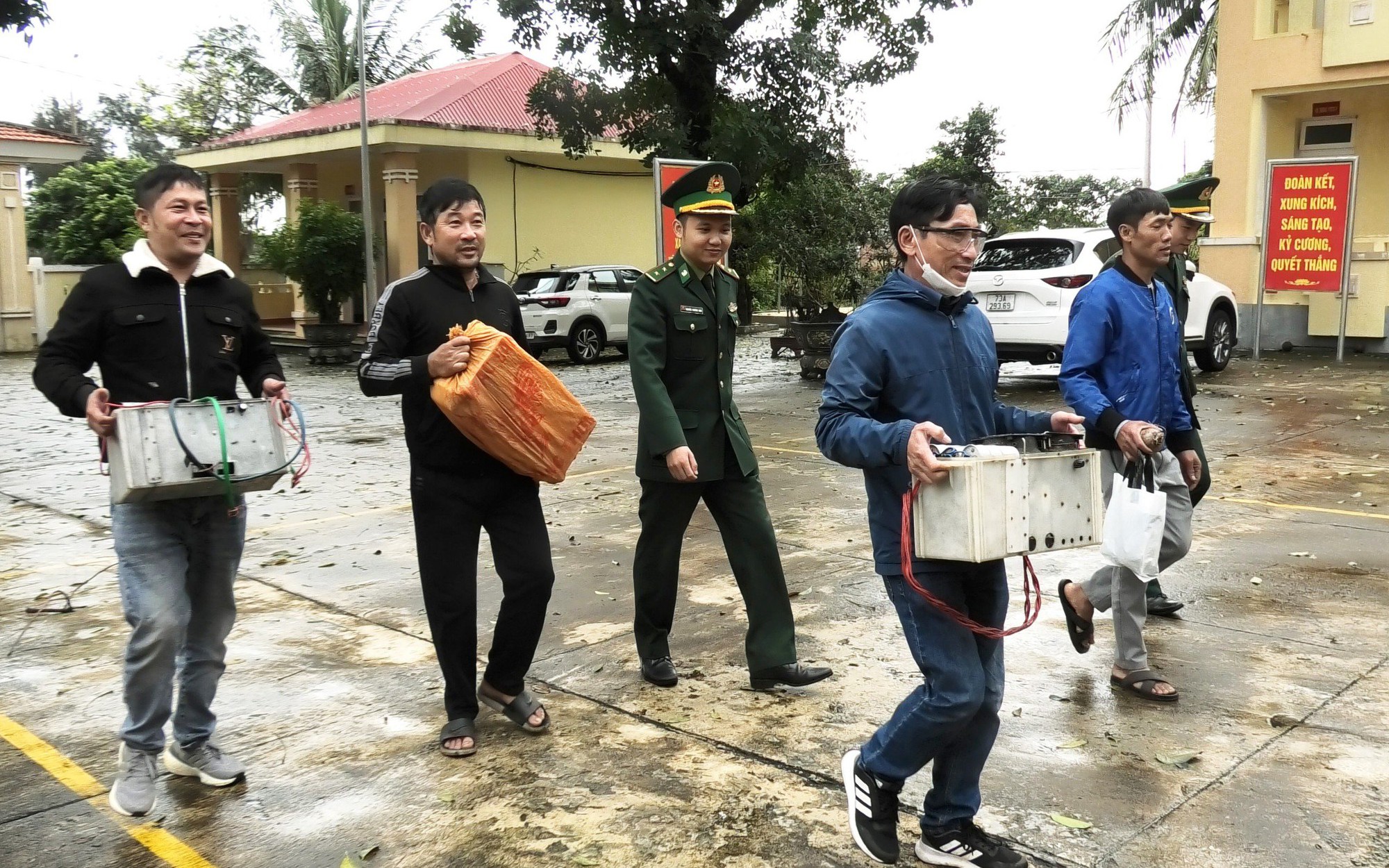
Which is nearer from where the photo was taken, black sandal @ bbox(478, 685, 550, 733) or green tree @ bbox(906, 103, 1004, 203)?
black sandal @ bbox(478, 685, 550, 733)

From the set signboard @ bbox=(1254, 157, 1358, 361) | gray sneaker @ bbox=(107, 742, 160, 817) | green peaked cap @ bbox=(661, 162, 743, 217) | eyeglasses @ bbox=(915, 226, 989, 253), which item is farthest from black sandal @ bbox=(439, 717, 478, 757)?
signboard @ bbox=(1254, 157, 1358, 361)

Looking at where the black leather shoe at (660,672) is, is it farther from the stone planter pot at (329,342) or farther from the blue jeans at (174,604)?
the stone planter pot at (329,342)

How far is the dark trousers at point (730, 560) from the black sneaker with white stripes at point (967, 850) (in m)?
1.39

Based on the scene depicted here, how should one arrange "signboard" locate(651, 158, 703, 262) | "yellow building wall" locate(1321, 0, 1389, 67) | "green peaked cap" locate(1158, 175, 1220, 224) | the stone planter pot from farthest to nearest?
the stone planter pot < "yellow building wall" locate(1321, 0, 1389, 67) < "signboard" locate(651, 158, 703, 262) < "green peaked cap" locate(1158, 175, 1220, 224)

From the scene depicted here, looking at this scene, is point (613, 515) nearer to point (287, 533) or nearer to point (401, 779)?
point (287, 533)

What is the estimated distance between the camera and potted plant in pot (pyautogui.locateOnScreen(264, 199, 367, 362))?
21516 millimetres

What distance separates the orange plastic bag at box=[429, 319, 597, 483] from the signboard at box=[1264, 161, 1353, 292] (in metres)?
14.1

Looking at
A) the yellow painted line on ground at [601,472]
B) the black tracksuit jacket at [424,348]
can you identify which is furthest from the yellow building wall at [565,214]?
the black tracksuit jacket at [424,348]

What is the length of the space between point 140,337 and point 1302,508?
6.65 meters

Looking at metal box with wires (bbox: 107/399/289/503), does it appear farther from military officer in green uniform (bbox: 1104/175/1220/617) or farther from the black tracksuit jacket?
military officer in green uniform (bbox: 1104/175/1220/617)

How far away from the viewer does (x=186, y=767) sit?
157 inches

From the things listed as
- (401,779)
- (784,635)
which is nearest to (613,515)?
(784,635)

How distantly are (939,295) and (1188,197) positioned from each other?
3.20m

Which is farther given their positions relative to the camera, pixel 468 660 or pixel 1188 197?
pixel 1188 197
